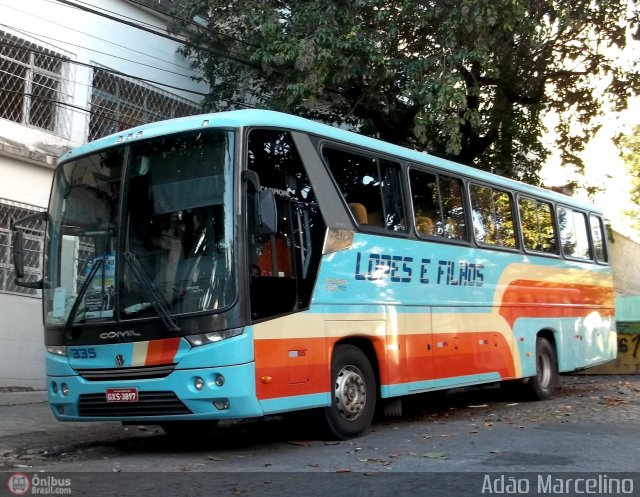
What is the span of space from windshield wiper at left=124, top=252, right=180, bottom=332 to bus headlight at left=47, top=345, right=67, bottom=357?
1.17 metres

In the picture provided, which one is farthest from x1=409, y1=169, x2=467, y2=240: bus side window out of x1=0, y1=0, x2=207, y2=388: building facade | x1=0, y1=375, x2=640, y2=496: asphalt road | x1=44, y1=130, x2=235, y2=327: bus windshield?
x1=0, y1=0, x2=207, y2=388: building facade

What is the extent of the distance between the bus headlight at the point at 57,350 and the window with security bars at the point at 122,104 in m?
6.53

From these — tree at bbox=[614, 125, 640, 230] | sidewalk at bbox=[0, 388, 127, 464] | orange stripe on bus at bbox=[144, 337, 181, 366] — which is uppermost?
tree at bbox=[614, 125, 640, 230]

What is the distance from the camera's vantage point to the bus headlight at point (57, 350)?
7.63m

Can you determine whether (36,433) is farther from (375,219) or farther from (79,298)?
(375,219)

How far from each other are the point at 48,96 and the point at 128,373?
768cm

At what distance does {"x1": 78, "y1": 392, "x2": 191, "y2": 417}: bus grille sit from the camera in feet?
23.0

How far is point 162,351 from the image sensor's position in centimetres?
702

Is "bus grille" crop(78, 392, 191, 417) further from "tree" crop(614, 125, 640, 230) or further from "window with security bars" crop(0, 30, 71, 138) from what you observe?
"tree" crop(614, 125, 640, 230)
